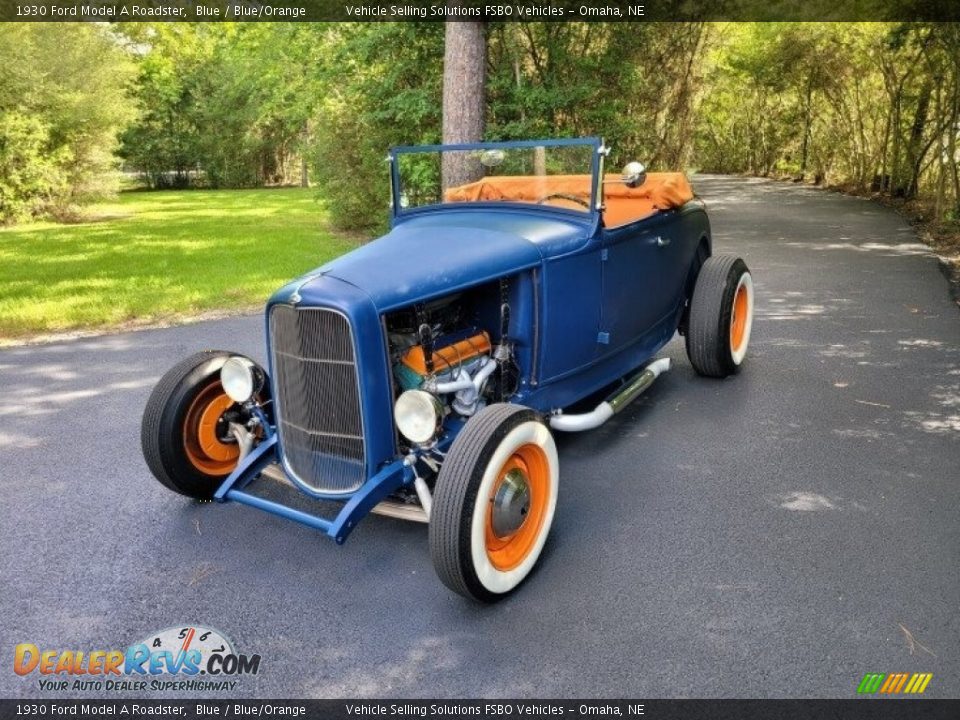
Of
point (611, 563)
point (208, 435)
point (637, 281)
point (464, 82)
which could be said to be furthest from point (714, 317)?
point (464, 82)

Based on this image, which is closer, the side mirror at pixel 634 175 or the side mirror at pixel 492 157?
Answer: the side mirror at pixel 634 175

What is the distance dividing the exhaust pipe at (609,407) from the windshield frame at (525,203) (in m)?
0.98

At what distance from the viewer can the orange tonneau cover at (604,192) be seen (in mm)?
3977

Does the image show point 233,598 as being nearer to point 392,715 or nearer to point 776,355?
point 392,715

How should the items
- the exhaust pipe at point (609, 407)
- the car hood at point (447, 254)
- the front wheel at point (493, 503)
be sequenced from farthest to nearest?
the exhaust pipe at point (609, 407), the car hood at point (447, 254), the front wheel at point (493, 503)

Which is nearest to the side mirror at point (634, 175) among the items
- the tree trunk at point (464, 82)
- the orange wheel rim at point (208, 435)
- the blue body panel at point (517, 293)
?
the blue body panel at point (517, 293)

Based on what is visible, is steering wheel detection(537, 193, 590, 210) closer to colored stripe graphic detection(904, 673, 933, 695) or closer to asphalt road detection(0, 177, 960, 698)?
asphalt road detection(0, 177, 960, 698)

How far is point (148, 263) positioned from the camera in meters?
10.2

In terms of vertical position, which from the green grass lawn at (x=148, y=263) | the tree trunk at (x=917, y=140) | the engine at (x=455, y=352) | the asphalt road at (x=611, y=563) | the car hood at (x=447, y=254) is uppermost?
the tree trunk at (x=917, y=140)

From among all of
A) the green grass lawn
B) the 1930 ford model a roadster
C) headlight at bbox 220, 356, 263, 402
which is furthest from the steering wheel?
the green grass lawn

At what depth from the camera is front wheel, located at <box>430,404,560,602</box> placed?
8.19 feet

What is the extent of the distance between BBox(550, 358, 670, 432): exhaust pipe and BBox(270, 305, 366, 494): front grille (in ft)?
3.62

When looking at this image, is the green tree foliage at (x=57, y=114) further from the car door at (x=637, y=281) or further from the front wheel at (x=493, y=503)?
the front wheel at (x=493, y=503)

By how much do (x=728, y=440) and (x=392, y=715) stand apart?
2601 millimetres
